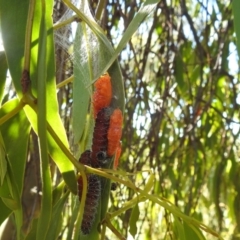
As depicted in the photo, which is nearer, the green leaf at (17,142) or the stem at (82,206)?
the stem at (82,206)

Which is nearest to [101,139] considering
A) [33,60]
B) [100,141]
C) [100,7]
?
[100,141]

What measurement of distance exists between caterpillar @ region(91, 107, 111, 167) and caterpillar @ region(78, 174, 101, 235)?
0.02 metres

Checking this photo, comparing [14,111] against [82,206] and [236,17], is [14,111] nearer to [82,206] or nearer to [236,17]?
[82,206]

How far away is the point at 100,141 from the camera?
2.06 ft

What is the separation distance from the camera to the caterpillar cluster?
2.04 feet

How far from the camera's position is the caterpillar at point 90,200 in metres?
0.64

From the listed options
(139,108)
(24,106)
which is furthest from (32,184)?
(24,106)

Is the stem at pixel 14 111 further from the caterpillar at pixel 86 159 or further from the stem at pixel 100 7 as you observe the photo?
the stem at pixel 100 7

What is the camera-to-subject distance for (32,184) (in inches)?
69.5

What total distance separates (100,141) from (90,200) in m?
0.07

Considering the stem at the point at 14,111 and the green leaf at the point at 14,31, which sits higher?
the green leaf at the point at 14,31

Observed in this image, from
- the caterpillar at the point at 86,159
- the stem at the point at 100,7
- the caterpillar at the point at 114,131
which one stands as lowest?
the caterpillar at the point at 86,159

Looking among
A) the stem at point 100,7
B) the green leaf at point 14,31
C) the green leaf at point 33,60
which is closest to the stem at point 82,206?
the green leaf at point 33,60

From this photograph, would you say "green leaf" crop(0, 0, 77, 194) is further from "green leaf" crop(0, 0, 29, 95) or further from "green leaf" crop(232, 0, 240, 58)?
"green leaf" crop(232, 0, 240, 58)
